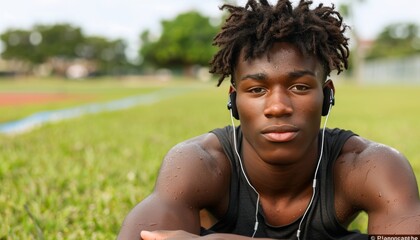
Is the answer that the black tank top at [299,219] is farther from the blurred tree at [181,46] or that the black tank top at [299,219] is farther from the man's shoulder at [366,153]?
the blurred tree at [181,46]

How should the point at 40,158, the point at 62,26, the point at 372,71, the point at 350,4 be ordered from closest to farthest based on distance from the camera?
the point at 40,158 < the point at 350,4 < the point at 372,71 < the point at 62,26

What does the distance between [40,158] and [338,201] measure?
439cm

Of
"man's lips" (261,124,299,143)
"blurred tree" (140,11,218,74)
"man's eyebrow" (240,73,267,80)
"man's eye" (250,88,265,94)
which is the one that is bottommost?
"blurred tree" (140,11,218,74)

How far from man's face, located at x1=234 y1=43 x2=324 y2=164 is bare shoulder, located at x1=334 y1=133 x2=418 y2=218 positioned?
27cm

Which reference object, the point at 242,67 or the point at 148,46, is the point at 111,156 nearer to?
the point at 242,67

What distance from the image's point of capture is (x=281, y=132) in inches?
102

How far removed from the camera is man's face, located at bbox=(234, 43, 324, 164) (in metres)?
2.60

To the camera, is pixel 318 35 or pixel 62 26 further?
pixel 62 26

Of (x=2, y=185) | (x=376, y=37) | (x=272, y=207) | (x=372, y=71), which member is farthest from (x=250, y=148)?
(x=376, y=37)

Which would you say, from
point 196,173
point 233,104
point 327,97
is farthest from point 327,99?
point 196,173

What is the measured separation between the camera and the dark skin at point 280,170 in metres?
2.59

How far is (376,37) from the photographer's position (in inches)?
3735

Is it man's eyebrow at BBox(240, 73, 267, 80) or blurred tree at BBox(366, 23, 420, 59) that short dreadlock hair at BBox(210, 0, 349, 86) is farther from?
blurred tree at BBox(366, 23, 420, 59)

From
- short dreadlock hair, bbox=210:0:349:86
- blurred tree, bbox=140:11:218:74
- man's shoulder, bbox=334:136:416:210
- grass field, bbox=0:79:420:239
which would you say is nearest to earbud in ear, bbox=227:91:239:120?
short dreadlock hair, bbox=210:0:349:86
